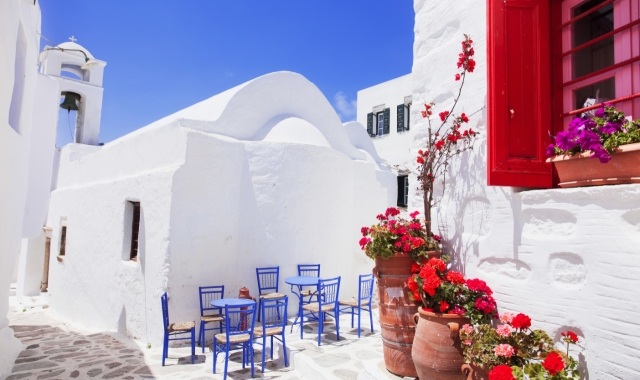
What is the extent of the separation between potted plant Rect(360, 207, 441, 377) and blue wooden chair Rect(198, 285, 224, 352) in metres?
3.57

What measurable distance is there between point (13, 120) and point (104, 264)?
393cm

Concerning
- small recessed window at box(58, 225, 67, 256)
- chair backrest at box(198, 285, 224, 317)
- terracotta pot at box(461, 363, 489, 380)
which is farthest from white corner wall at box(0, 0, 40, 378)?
small recessed window at box(58, 225, 67, 256)

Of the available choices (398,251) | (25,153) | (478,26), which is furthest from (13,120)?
(478,26)

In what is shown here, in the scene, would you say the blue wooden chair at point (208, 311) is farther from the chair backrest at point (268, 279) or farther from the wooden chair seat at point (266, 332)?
the wooden chair seat at point (266, 332)

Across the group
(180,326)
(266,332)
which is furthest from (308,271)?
(180,326)

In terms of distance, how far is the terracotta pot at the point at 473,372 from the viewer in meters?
2.56

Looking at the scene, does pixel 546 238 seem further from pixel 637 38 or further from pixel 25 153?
pixel 25 153

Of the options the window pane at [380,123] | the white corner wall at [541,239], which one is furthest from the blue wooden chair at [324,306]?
the window pane at [380,123]

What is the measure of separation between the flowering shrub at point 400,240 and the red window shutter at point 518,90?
3.14 feet

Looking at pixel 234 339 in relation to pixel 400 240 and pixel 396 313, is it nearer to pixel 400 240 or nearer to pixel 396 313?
pixel 396 313

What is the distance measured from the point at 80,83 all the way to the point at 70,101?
0.76 metres

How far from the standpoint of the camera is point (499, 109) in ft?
9.59

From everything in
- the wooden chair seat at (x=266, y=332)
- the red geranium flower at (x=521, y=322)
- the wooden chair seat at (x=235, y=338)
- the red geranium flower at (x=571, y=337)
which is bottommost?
the wooden chair seat at (x=235, y=338)

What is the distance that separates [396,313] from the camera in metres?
3.61
